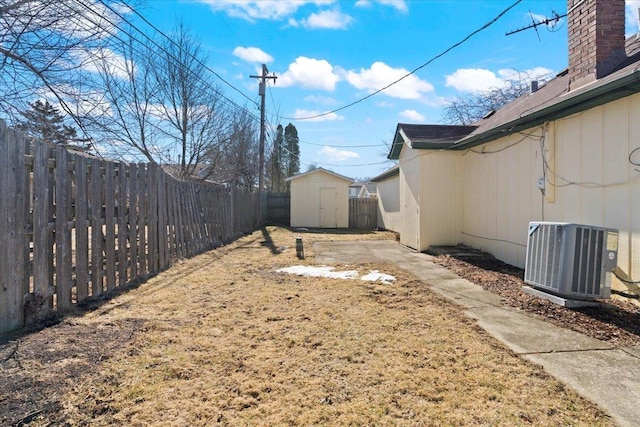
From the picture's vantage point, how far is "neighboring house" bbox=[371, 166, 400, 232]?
1444 cm

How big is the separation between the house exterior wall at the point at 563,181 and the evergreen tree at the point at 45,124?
26.8ft

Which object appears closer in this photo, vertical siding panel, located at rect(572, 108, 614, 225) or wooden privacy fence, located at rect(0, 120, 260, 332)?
wooden privacy fence, located at rect(0, 120, 260, 332)

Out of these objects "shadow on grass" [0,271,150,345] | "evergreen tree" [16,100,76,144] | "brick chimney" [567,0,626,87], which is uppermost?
"brick chimney" [567,0,626,87]

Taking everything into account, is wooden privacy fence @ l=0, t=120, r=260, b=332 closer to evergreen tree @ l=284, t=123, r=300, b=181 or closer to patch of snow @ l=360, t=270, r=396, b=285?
patch of snow @ l=360, t=270, r=396, b=285

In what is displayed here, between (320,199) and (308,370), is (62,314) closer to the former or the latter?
(308,370)

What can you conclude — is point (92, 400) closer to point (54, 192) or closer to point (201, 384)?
point (201, 384)

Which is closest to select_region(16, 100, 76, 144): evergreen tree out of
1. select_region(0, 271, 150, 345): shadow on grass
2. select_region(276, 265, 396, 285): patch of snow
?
select_region(0, 271, 150, 345): shadow on grass

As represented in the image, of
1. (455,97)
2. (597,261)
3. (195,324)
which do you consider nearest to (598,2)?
(597,261)

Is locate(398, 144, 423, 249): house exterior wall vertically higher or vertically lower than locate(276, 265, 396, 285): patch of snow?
higher

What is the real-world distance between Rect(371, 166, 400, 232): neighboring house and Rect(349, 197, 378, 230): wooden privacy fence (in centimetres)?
52

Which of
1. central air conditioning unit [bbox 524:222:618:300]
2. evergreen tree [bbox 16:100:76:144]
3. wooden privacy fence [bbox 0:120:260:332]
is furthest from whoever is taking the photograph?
evergreen tree [bbox 16:100:76:144]

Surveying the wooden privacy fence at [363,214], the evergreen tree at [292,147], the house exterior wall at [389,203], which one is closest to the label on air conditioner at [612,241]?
the house exterior wall at [389,203]

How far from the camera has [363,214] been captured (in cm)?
1822

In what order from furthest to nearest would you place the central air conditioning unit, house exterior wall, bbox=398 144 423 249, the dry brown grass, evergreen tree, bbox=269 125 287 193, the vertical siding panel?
evergreen tree, bbox=269 125 287 193
house exterior wall, bbox=398 144 423 249
the vertical siding panel
the central air conditioning unit
the dry brown grass
